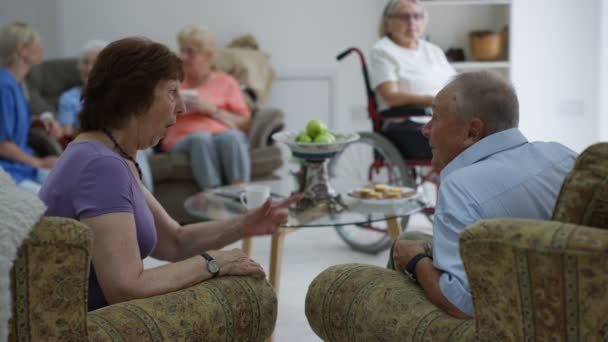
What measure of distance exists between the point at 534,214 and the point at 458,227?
0.45ft

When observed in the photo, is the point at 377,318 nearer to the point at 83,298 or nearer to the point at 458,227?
the point at 458,227

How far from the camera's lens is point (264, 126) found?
13.3 feet

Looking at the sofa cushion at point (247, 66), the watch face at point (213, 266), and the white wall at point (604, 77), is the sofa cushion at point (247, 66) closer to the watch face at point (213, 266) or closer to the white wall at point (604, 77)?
the white wall at point (604, 77)

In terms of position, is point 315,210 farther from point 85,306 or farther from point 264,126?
point 264,126

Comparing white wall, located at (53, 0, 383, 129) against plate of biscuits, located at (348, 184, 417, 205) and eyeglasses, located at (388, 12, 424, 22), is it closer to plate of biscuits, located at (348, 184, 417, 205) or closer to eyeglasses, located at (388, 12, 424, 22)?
eyeglasses, located at (388, 12, 424, 22)

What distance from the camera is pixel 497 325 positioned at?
1215mm

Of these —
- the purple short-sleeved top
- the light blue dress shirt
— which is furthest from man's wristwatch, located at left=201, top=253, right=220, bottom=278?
the light blue dress shirt

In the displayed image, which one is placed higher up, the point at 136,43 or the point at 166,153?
the point at 136,43

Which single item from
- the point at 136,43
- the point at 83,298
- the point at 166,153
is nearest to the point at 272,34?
the point at 166,153

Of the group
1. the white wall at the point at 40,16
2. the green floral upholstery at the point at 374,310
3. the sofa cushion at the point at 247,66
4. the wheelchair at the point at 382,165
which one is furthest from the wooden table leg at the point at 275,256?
the white wall at the point at 40,16

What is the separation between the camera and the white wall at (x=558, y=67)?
499 centimetres

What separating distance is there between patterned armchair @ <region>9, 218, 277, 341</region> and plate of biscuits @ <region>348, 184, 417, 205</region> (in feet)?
3.75

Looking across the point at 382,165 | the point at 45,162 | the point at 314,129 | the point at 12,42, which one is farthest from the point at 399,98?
the point at 12,42

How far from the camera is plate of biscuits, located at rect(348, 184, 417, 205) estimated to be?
2.58 m
